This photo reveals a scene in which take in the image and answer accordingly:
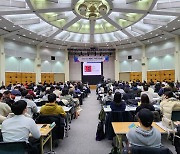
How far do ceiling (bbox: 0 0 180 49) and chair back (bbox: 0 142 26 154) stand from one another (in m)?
11.9

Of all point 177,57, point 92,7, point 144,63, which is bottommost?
point 144,63

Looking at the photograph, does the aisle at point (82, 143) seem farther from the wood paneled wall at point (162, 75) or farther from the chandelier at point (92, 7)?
the wood paneled wall at point (162, 75)

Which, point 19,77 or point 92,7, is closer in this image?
point 92,7

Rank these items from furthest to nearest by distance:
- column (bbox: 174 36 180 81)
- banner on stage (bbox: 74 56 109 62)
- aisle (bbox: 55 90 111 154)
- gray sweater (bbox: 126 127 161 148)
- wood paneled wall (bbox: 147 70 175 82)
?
banner on stage (bbox: 74 56 109 62), wood paneled wall (bbox: 147 70 175 82), column (bbox: 174 36 180 81), aisle (bbox: 55 90 111 154), gray sweater (bbox: 126 127 161 148)

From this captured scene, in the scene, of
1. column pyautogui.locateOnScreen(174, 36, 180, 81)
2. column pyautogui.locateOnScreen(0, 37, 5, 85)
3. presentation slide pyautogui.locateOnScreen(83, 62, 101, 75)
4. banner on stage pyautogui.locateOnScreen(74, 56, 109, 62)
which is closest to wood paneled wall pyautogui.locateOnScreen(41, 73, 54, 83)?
banner on stage pyautogui.locateOnScreen(74, 56, 109, 62)

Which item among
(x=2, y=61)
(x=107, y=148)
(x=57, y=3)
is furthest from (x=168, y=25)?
(x=2, y=61)

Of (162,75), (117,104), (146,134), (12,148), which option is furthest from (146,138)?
(162,75)

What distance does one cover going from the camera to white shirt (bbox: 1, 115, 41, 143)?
2973 millimetres

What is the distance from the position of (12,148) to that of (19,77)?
74.0 feet

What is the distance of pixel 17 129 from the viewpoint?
2982mm

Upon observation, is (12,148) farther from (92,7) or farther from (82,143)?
(92,7)

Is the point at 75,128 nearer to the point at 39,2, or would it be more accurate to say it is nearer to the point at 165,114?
the point at 165,114

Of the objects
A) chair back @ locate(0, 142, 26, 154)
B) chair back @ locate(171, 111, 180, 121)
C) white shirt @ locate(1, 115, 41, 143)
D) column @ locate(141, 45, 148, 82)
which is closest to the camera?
chair back @ locate(0, 142, 26, 154)

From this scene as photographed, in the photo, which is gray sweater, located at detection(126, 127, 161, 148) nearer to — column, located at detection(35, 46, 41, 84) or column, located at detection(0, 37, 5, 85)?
column, located at detection(0, 37, 5, 85)
